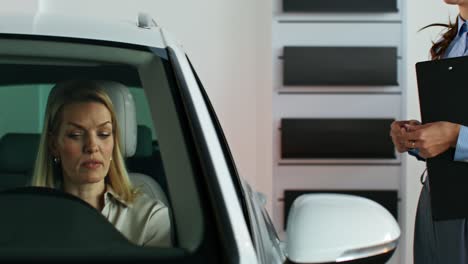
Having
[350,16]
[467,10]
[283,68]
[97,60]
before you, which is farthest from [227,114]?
[97,60]

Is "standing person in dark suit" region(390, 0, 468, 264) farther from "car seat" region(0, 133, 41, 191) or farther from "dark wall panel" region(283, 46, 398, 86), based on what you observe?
"dark wall panel" region(283, 46, 398, 86)

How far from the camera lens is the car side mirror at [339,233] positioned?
3.57 feet

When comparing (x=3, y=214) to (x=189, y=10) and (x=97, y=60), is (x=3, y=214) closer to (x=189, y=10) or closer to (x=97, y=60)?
(x=97, y=60)

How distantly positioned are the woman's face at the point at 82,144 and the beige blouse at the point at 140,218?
1.9 inches

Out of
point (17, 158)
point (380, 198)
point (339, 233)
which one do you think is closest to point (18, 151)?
point (17, 158)

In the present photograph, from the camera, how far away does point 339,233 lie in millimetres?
1117

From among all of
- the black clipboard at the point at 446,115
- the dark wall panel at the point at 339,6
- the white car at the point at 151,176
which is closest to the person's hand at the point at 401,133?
the black clipboard at the point at 446,115

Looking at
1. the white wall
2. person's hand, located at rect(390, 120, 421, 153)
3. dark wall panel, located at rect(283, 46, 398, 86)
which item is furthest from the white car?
the white wall

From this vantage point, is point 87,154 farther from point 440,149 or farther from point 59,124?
point 440,149

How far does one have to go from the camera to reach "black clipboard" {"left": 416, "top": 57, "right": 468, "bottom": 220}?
6.97 feet

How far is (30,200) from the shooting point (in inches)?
45.5

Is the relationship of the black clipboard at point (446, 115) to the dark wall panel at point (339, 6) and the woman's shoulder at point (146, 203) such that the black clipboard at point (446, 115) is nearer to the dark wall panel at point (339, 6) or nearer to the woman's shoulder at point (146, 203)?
the woman's shoulder at point (146, 203)

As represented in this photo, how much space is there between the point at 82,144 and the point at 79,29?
0.75 ft

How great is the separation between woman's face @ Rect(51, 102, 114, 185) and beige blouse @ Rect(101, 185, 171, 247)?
0.05 m
